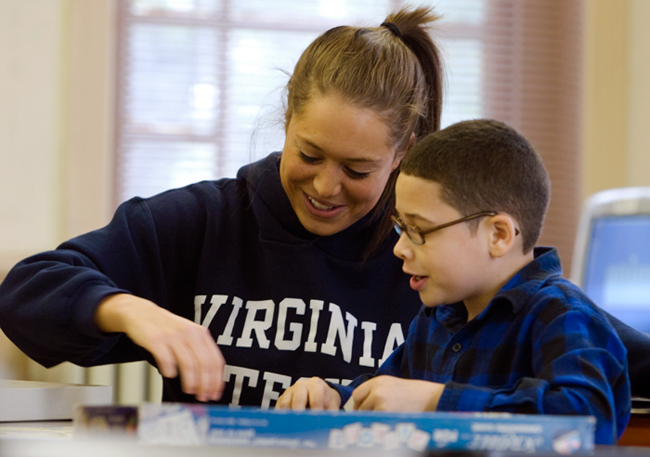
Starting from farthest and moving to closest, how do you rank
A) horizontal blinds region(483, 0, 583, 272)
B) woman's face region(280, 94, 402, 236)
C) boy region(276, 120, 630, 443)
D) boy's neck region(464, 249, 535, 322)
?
horizontal blinds region(483, 0, 583, 272) → woman's face region(280, 94, 402, 236) → boy's neck region(464, 249, 535, 322) → boy region(276, 120, 630, 443)

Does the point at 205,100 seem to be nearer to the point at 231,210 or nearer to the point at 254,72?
the point at 254,72

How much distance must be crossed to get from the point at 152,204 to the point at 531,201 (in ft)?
2.05

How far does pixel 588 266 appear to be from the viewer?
155cm

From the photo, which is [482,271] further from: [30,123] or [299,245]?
[30,123]

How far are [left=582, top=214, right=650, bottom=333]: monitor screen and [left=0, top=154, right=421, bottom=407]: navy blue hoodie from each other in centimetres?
60

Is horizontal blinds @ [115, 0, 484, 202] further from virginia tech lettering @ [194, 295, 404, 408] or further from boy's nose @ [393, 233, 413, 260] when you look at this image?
boy's nose @ [393, 233, 413, 260]

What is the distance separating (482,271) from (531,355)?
12 centimetres

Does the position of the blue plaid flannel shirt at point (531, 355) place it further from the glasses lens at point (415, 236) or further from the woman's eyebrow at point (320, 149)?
the woman's eyebrow at point (320, 149)

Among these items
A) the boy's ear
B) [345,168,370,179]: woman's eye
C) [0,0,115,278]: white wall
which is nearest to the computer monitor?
[345,168,370,179]: woman's eye

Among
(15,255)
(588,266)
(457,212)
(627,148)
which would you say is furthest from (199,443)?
(627,148)

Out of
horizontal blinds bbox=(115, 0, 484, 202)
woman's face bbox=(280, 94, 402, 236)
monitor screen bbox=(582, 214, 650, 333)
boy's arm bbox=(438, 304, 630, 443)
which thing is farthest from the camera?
horizontal blinds bbox=(115, 0, 484, 202)

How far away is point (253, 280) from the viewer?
44.6 inches

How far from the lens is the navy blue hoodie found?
1.05 metres

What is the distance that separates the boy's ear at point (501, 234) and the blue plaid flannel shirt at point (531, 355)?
0.11 ft
